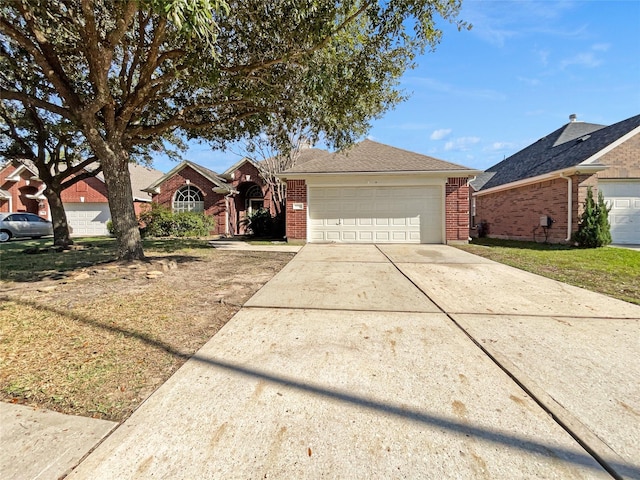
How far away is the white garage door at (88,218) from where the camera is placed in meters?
19.8

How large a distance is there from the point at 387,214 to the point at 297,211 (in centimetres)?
349

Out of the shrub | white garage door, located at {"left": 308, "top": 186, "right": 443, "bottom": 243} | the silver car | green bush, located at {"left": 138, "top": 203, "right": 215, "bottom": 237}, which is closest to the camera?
white garage door, located at {"left": 308, "top": 186, "right": 443, "bottom": 243}

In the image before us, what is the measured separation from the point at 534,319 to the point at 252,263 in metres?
5.67

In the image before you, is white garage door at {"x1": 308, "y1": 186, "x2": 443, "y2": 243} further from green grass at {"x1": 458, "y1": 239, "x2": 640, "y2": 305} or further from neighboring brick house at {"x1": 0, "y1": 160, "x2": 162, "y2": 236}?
neighboring brick house at {"x1": 0, "y1": 160, "x2": 162, "y2": 236}

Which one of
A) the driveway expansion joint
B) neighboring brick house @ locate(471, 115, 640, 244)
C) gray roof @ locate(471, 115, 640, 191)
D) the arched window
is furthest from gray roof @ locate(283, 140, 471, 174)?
the driveway expansion joint

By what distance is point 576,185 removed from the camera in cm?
1024

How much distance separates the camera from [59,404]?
198cm

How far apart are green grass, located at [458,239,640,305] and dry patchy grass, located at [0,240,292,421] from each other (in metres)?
5.75

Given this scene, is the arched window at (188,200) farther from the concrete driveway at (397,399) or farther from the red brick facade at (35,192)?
the concrete driveway at (397,399)

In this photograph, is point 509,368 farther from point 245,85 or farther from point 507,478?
point 245,85

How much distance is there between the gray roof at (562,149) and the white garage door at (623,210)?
4.64 ft

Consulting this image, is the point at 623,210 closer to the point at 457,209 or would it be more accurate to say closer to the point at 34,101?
the point at 457,209

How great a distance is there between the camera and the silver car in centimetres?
1556

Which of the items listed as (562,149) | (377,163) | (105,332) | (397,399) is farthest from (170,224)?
(562,149)
